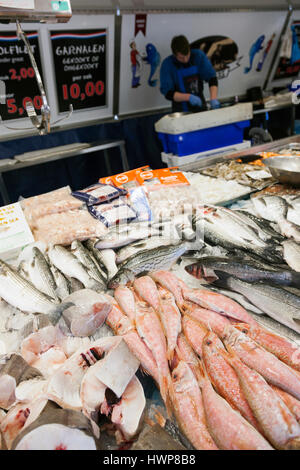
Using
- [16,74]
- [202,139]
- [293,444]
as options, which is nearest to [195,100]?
[202,139]

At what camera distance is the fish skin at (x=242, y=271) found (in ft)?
4.72

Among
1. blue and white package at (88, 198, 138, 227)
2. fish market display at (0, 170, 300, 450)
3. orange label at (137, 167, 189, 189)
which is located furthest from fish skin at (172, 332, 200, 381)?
orange label at (137, 167, 189, 189)

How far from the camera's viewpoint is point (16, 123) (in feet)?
17.4

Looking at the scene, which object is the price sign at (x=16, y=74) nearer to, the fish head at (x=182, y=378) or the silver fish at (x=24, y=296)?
the silver fish at (x=24, y=296)

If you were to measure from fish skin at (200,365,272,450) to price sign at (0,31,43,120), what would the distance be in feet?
16.0

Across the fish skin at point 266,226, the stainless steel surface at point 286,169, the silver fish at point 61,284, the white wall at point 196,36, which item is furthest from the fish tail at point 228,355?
the white wall at point 196,36

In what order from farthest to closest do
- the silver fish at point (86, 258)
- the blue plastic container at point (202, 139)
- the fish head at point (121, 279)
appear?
the blue plastic container at point (202, 139) < the silver fish at point (86, 258) < the fish head at point (121, 279)

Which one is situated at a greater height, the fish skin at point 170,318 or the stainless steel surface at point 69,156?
the fish skin at point 170,318

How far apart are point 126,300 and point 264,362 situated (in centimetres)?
58

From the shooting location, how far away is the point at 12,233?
2.04 meters

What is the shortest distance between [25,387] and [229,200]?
187cm

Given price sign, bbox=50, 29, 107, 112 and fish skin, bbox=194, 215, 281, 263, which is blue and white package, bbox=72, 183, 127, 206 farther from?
price sign, bbox=50, 29, 107, 112

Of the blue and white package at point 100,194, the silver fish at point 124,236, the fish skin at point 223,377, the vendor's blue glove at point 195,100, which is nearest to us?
the fish skin at point 223,377

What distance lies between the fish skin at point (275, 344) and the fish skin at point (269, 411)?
0.48 feet
